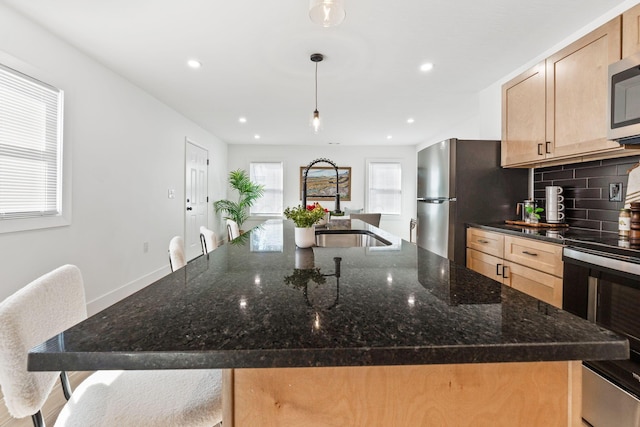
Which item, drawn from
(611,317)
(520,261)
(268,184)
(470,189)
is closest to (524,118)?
(470,189)

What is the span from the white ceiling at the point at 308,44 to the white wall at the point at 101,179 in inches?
7.2

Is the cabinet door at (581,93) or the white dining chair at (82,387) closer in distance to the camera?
the white dining chair at (82,387)

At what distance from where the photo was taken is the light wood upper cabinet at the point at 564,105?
194 centimetres

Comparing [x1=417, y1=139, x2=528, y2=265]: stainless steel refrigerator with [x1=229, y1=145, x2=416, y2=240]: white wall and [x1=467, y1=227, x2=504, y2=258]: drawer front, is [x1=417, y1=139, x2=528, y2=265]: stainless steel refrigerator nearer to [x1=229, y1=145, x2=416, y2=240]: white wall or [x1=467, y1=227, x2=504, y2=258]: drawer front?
[x1=467, y1=227, x2=504, y2=258]: drawer front

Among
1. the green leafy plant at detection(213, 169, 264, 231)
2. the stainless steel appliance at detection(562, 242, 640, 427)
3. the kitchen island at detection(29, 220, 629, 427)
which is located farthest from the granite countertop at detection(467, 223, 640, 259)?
the green leafy plant at detection(213, 169, 264, 231)

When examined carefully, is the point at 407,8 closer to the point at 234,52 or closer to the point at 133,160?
the point at 234,52

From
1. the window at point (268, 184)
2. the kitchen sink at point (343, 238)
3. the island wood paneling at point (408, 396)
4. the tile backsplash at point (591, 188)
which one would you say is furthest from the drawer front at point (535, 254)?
the window at point (268, 184)

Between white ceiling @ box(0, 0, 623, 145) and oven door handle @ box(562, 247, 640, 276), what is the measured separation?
167cm

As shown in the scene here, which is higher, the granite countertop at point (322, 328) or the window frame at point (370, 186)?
the window frame at point (370, 186)

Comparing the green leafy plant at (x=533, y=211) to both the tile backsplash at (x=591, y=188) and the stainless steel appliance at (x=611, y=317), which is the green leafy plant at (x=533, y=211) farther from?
the stainless steel appliance at (x=611, y=317)

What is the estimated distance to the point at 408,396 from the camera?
1.85 ft

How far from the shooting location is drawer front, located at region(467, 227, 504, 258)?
247 cm

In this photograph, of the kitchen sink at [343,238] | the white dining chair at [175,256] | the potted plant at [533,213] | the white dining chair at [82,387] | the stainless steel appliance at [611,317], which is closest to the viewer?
the white dining chair at [82,387]

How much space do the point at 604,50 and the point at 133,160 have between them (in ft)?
14.1
